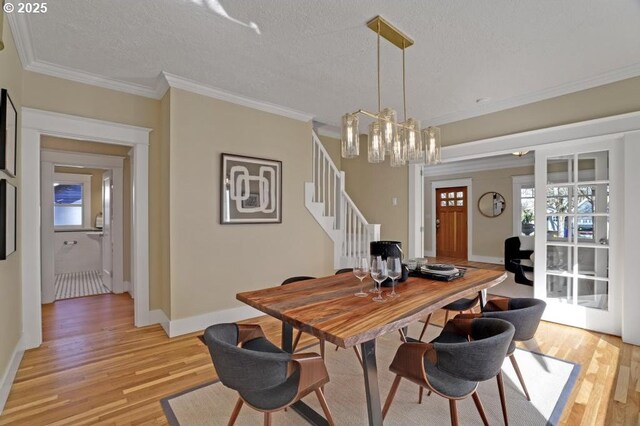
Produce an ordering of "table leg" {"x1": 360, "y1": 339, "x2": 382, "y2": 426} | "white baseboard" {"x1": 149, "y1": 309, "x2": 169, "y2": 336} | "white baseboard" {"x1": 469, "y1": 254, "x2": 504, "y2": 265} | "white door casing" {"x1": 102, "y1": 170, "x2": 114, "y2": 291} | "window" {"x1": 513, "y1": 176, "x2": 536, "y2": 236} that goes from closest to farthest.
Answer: "table leg" {"x1": 360, "y1": 339, "x2": 382, "y2": 426}, "white baseboard" {"x1": 149, "y1": 309, "x2": 169, "y2": 336}, "white door casing" {"x1": 102, "y1": 170, "x2": 114, "y2": 291}, "window" {"x1": 513, "y1": 176, "x2": 536, "y2": 236}, "white baseboard" {"x1": 469, "y1": 254, "x2": 504, "y2": 265}

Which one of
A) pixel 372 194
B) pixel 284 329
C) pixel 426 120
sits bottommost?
pixel 284 329

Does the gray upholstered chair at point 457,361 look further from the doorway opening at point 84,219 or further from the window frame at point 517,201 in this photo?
the window frame at point 517,201

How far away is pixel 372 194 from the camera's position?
542 centimetres

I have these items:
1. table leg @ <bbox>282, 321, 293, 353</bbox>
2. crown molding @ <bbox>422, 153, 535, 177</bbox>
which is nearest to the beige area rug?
table leg @ <bbox>282, 321, 293, 353</bbox>

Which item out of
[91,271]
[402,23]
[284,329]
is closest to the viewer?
[284,329]

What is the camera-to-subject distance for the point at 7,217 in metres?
2.08

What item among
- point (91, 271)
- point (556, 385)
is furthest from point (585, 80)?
point (91, 271)

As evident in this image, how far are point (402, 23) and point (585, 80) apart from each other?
88.1 inches

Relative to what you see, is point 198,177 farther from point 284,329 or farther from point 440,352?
point 440,352

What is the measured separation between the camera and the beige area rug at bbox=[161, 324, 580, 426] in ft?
6.24

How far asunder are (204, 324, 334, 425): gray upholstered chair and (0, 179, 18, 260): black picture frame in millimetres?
1542

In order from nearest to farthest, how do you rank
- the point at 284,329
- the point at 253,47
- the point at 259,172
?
the point at 284,329 < the point at 253,47 < the point at 259,172

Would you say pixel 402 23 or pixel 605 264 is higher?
pixel 402 23

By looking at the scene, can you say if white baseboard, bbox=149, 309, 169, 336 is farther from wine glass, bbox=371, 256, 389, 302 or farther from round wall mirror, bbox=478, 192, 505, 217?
round wall mirror, bbox=478, 192, 505, 217
